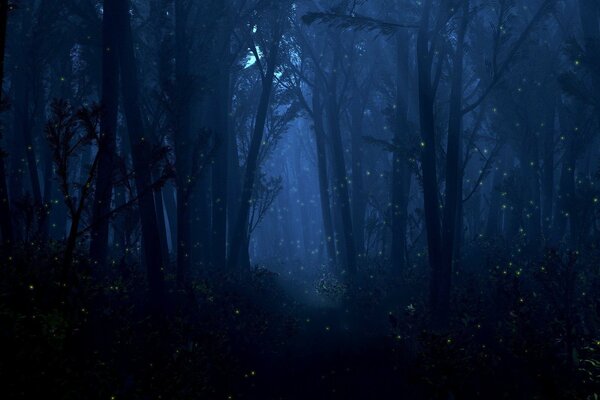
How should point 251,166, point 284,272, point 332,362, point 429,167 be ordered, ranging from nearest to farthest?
point 332,362 < point 429,167 < point 251,166 < point 284,272

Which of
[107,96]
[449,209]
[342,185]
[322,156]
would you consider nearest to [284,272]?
[322,156]

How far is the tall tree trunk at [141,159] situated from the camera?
8.87 m

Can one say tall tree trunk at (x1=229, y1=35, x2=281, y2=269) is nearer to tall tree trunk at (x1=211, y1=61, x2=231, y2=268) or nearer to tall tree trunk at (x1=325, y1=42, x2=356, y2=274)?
tall tree trunk at (x1=211, y1=61, x2=231, y2=268)

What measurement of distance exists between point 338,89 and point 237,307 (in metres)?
14.0

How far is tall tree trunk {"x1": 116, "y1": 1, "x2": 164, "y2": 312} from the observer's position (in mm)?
8867

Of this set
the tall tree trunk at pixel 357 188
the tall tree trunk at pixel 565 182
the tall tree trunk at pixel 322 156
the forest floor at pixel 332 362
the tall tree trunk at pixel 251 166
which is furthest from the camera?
the tall tree trunk at pixel 357 188

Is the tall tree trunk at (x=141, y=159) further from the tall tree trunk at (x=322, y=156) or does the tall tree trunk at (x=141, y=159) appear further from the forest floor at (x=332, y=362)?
the tall tree trunk at (x=322, y=156)


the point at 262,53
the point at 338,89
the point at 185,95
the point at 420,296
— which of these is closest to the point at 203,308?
the point at 185,95

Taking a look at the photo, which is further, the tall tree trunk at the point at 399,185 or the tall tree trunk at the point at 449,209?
the tall tree trunk at the point at 399,185

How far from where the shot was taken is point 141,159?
8.73m

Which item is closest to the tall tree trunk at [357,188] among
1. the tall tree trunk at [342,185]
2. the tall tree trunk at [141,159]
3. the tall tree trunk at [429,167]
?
the tall tree trunk at [342,185]

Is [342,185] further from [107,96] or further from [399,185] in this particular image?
[107,96]

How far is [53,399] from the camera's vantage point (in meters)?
4.30

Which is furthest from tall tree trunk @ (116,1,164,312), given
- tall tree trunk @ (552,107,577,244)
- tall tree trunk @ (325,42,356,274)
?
tall tree trunk @ (552,107,577,244)
